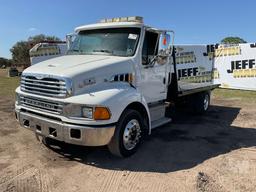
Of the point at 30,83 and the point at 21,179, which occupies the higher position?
the point at 30,83

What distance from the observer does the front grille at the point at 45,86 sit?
4384 mm

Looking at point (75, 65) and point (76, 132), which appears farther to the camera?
point (75, 65)

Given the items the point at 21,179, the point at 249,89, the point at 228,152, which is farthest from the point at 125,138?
the point at 249,89

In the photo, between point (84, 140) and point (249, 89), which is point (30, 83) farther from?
point (249, 89)

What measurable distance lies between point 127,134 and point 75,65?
1.51 m

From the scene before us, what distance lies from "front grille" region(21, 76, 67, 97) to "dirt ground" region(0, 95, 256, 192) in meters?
1.22

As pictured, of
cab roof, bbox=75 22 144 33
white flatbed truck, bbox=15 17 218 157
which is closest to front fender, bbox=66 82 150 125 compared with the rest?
white flatbed truck, bbox=15 17 218 157

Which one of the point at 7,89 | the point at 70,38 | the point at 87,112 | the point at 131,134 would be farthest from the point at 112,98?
the point at 7,89

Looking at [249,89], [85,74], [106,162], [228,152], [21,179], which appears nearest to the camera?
[21,179]

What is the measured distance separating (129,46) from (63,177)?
9.01 ft

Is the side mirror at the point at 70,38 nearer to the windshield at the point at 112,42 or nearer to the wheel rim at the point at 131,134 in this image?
the windshield at the point at 112,42

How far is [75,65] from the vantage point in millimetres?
4754

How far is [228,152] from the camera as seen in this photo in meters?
5.45

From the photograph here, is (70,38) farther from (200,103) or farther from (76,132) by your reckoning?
(200,103)
